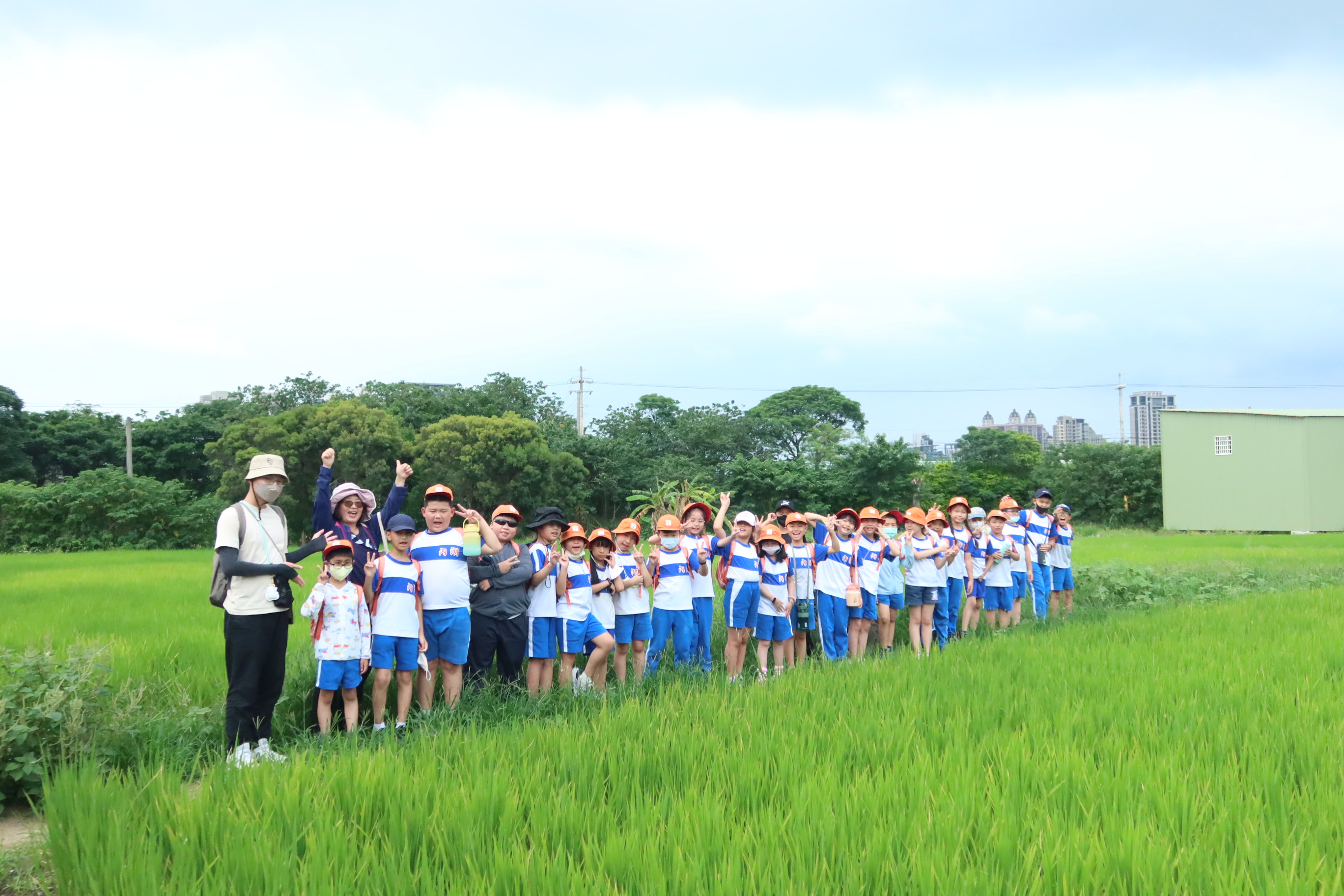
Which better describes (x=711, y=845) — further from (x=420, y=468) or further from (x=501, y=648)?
(x=420, y=468)

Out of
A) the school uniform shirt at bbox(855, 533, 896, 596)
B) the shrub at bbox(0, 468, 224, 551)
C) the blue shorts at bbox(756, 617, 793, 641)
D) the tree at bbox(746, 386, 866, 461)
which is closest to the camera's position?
the blue shorts at bbox(756, 617, 793, 641)

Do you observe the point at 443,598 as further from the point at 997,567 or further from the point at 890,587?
the point at 997,567

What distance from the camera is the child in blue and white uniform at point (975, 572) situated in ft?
34.5

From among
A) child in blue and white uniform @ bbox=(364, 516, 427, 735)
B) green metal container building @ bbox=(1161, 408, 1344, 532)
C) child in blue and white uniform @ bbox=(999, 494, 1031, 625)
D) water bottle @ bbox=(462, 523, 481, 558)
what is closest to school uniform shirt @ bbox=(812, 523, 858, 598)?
child in blue and white uniform @ bbox=(999, 494, 1031, 625)

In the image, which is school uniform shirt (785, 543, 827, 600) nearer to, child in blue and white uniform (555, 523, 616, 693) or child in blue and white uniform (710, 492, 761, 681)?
child in blue and white uniform (710, 492, 761, 681)

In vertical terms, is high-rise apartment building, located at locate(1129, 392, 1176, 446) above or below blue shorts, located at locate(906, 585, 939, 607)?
Answer: above

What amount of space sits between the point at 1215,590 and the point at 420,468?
26.1 meters

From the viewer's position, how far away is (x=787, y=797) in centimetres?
364

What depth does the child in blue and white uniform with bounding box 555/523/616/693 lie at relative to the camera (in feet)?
22.5

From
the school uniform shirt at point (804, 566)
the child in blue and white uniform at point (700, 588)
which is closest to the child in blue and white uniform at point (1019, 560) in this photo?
the school uniform shirt at point (804, 566)

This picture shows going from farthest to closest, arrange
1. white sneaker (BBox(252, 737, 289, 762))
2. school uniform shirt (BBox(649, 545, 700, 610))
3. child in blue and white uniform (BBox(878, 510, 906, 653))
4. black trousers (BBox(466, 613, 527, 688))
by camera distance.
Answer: child in blue and white uniform (BBox(878, 510, 906, 653)), school uniform shirt (BBox(649, 545, 700, 610)), black trousers (BBox(466, 613, 527, 688)), white sneaker (BBox(252, 737, 289, 762))

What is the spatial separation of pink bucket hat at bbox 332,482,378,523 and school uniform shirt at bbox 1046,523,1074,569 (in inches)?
364

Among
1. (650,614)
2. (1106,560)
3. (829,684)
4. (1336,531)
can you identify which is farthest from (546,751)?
(1336,531)

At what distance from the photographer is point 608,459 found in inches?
1458
